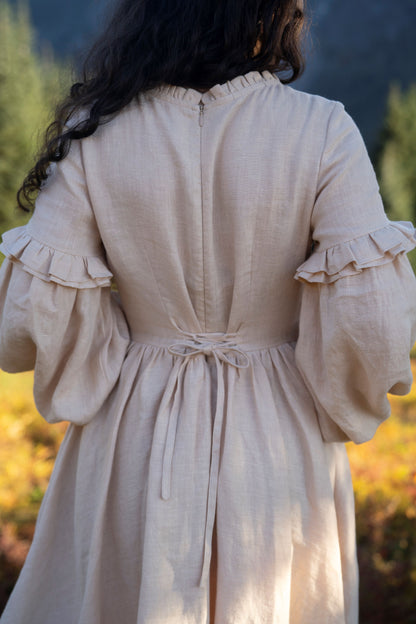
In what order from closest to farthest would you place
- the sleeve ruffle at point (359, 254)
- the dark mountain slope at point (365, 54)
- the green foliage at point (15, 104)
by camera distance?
the sleeve ruffle at point (359, 254) < the green foliage at point (15, 104) < the dark mountain slope at point (365, 54)

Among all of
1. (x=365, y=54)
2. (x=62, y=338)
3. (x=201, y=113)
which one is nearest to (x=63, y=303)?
(x=62, y=338)

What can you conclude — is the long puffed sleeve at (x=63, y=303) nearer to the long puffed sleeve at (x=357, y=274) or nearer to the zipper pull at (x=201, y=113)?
the zipper pull at (x=201, y=113)

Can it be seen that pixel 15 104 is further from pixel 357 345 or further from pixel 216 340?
pixel 357 345

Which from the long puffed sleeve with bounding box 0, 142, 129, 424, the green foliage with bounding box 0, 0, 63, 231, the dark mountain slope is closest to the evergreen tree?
the dark mountain slope

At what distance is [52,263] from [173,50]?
0.44 metres

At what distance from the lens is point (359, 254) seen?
37.3 inches

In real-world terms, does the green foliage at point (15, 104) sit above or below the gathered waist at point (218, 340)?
above

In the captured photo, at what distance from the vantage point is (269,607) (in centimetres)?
104

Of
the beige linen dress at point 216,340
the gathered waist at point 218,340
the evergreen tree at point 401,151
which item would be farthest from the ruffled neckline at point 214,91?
the evergreen tree at point 401,151

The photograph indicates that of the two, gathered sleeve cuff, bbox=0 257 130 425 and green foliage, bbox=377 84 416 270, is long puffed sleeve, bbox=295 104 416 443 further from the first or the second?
green foliage, bbox=377 84 416 270

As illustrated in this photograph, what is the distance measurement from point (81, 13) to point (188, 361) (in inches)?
760

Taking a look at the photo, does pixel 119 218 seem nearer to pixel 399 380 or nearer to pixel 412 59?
pixel 399 380

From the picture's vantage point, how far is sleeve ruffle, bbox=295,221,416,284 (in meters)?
0.95

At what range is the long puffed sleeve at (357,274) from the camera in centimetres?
96
